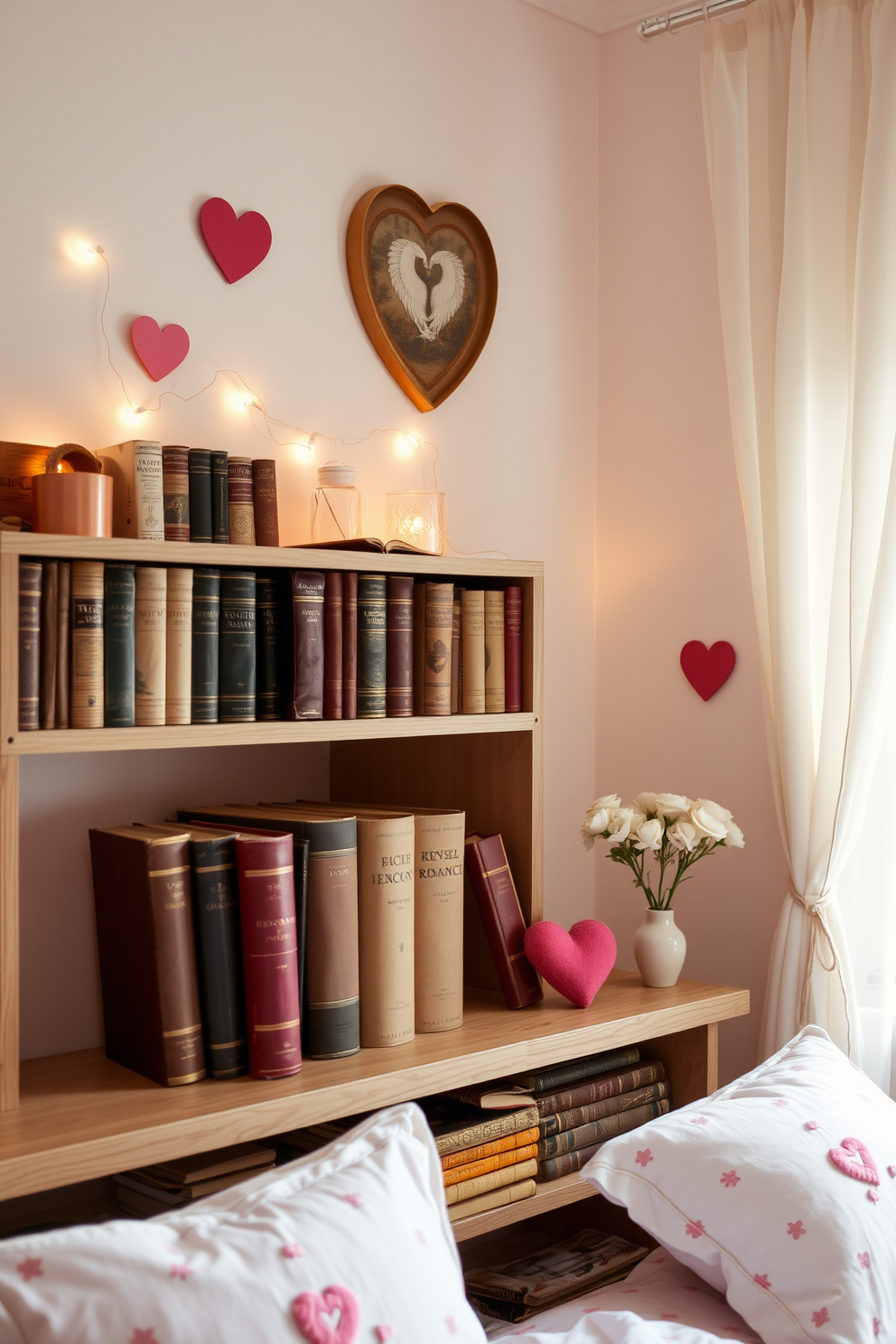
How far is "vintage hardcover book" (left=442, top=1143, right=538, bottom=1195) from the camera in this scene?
5.01 feet

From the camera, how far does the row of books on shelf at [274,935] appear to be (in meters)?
1.40

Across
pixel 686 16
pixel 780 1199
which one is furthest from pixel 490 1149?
pixel 686 16

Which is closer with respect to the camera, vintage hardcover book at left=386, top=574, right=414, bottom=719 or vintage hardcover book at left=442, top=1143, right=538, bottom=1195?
vintage hardcover book at left=442, top=1143, right=538, bottom=1195

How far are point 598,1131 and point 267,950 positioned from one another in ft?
2.04

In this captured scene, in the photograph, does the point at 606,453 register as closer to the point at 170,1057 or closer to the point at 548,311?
the point at 548,311

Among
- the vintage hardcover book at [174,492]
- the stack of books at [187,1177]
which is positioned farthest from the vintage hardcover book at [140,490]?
the stack of books at [187,1177]

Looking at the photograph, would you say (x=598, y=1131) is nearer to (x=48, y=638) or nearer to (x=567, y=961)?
(x=567, y=961)

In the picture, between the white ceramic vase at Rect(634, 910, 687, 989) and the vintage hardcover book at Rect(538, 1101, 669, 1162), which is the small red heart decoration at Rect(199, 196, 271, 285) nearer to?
Answer: the white ceramic vase at Rect(634, 910, 687, 989)

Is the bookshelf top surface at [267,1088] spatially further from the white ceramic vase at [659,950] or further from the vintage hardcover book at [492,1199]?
the vintage hardcover book at [492,1199]

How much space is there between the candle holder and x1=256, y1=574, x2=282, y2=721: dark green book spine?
0.39 metres

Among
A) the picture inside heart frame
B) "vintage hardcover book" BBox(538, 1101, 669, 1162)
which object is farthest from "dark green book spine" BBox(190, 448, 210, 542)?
"vintage hardcover book" BBox(538, 1101, 669, 1162)

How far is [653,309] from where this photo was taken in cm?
229

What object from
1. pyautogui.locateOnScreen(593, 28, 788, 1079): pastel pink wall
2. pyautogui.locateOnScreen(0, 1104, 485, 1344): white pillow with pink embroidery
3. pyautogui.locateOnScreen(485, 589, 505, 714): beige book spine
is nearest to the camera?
pyautogui.locateOnScreen(0, 1104, 485, 1344): white pillow with pink embroidery

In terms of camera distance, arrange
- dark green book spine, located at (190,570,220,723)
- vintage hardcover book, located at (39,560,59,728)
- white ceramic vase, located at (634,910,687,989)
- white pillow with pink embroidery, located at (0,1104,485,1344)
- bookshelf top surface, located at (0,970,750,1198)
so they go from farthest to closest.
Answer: white ceramic vase, located at (634,910,687,989)
dark green book spine, located at (190,570,220,723)
vintage hardcover book, located at (39,560,59,728)
bookshelf top surface, located at (0,970,750,1198)
white pillow with pink embroidery, located at (0,1104,485,1344)
